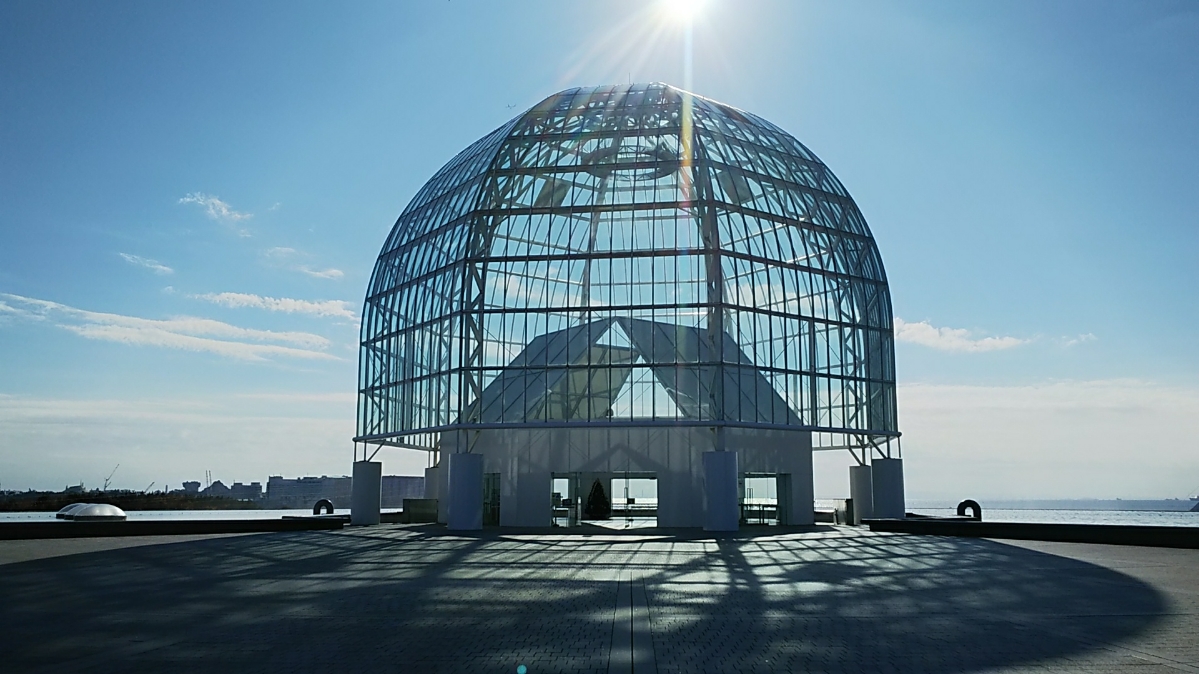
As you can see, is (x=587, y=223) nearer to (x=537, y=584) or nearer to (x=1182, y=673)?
(x=537, y=584)

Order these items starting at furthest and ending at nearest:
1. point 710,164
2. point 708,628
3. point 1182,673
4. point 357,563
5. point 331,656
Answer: point 710,164, point 357,563, point 708,628, point 331,656, point 1182,673

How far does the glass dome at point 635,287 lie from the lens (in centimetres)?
3916

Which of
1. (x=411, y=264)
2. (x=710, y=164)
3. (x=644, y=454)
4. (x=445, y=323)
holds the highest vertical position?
(x=710, y=164)

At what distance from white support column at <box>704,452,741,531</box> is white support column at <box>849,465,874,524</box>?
10173 millimetres

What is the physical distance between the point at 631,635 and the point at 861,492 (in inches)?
1324

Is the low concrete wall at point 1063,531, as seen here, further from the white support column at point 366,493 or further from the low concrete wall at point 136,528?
the low concrete wall at point 136,528

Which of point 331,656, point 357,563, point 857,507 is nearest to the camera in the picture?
point 331,656

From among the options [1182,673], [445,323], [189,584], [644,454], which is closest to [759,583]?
[1182,673]

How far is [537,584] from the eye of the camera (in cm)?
1923

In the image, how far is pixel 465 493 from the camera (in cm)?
3847

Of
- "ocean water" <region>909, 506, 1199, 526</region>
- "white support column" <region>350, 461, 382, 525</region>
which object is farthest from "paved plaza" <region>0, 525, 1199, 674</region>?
"ocean water" <region>909, 506, 1199, 526</region>

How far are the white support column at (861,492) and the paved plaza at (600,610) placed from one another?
16.2m

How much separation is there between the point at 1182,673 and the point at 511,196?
3532 cm

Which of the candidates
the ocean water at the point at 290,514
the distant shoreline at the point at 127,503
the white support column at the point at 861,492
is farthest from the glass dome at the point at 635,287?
the distant shoreline at the point at 127,503
